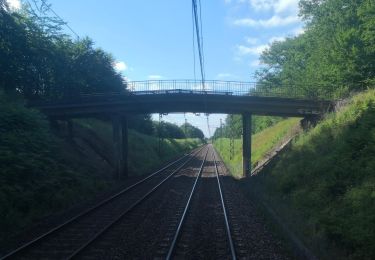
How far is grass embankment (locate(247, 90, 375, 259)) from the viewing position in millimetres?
10820

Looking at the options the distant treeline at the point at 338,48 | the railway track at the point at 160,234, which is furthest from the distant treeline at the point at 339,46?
the railway track at the point at 160,234

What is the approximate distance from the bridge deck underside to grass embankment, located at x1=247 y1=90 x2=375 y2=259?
887cm

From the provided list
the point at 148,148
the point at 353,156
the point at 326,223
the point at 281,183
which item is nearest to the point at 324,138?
the point at 281,183

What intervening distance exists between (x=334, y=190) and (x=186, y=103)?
796 inches

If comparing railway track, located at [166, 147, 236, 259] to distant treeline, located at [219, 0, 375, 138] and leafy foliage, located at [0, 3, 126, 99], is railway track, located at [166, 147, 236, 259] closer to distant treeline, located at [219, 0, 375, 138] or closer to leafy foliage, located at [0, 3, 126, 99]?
leafy foliage, located at [0, 3, 126, 99]

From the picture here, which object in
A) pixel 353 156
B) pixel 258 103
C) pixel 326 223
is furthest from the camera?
pixel 258 103

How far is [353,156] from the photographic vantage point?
15773 millimetres

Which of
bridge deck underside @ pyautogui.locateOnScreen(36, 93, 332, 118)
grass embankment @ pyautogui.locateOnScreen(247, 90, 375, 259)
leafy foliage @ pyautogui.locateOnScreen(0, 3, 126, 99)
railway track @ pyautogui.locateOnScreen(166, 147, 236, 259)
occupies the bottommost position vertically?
railway track @ pyautogui.locateOnScreen(166, 147, 236, 259)

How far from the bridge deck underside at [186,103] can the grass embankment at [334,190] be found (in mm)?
8866

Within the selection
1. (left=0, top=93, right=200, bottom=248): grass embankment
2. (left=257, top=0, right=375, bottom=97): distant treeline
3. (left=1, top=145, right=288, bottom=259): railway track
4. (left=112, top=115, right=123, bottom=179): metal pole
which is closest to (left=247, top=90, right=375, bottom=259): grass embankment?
(left=1, top=145, right=288, bottom=259): railway track

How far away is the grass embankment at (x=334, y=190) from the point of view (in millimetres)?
10820

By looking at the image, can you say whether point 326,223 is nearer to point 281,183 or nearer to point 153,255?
point 153,255

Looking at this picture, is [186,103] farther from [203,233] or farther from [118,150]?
[203,233]

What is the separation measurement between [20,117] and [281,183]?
12.8m
